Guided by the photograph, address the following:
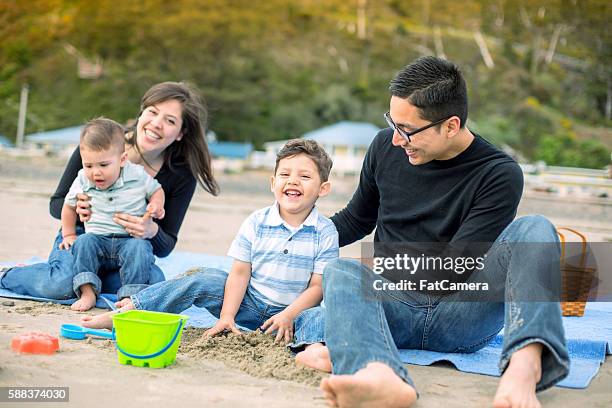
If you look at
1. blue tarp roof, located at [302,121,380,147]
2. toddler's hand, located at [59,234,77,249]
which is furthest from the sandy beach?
blue tarp roof, located at [302,121,380,147]

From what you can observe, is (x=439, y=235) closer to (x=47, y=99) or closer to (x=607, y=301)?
(x=607, y=301)

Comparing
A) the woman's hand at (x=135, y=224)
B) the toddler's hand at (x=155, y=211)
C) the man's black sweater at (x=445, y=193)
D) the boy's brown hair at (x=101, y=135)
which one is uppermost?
the boy's brown hair at (x=101, y=135)

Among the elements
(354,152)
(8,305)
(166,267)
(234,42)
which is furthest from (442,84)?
(234,42)

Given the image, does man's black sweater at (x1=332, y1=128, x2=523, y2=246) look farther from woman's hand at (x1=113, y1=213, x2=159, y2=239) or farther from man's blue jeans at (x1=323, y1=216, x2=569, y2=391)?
woman's hand at (x1=113, y1=213, x2=159, y2=239)

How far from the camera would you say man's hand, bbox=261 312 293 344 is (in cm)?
329

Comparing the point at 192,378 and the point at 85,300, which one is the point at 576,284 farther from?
the point at 85,300

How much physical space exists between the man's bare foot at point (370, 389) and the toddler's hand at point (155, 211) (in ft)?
6.92

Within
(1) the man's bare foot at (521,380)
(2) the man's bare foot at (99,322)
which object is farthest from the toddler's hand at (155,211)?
(1) the man's bare foot at (521,380)

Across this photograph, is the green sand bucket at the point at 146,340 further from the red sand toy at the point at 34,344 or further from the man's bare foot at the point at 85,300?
the man's bare foot at the point at 85,300

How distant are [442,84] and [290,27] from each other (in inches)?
1457

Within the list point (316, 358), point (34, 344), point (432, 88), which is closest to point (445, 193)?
point (432, 88)

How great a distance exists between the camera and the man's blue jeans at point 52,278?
4.12 meters

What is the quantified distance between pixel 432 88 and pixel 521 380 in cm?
126

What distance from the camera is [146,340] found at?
2861 millimetres
